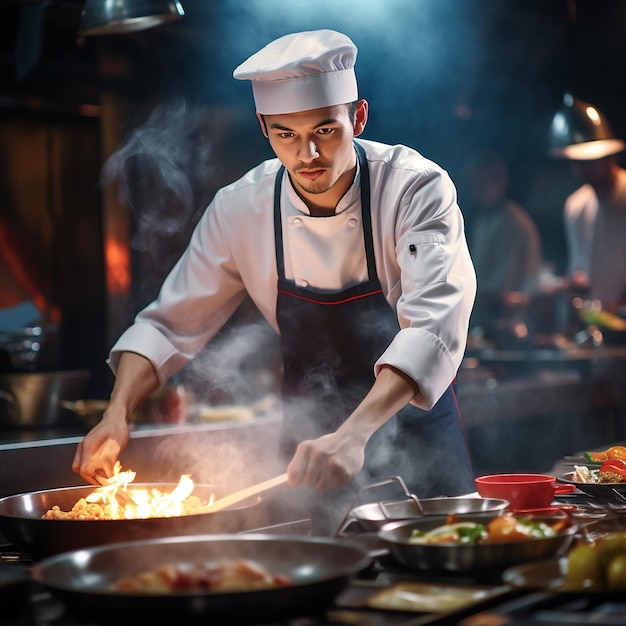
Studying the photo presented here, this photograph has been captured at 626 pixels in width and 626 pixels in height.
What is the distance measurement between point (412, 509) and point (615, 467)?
0.64 meters

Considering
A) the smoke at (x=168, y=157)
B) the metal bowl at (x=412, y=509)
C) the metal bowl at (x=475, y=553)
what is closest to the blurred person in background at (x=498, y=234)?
the smoke at (x=168, y=157)

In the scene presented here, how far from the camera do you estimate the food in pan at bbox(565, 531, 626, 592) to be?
4.99 feet

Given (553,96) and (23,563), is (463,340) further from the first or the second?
(553,96)

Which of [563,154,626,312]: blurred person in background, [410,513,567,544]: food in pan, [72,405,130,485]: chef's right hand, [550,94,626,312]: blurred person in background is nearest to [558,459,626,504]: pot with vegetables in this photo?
[410,513,567,544]: food in pan

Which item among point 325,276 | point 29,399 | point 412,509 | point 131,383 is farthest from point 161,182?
point 412,509

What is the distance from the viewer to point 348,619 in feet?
4.80

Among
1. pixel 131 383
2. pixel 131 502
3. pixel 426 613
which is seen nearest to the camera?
pixel 426 613

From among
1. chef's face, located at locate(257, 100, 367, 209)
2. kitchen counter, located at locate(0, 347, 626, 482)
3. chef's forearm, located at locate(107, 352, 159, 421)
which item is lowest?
kitchen counter, located at locate(0, 347, 626, 482)

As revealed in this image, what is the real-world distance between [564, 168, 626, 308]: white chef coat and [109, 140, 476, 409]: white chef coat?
5.05m

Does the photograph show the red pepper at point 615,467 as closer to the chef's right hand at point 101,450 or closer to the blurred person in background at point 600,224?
the chef's right hand at point 101,450

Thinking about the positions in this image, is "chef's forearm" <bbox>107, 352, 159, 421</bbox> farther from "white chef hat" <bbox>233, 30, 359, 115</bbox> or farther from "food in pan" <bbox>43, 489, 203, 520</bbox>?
"white chef hat" <bbox>233, 30, 359, 115</bbox>

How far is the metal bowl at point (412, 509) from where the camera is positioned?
198 cm

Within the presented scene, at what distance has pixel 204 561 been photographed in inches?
65.0

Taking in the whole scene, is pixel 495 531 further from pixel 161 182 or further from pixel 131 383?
pixel 161 182
